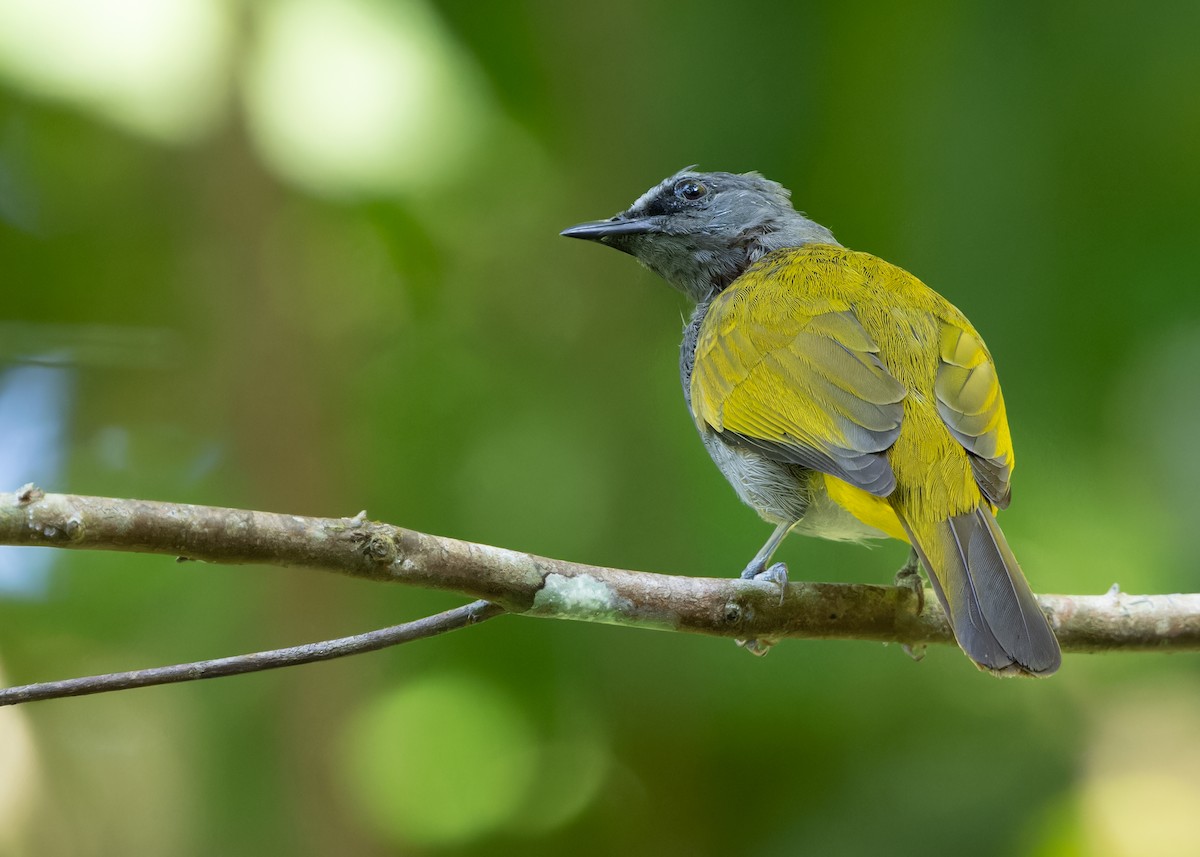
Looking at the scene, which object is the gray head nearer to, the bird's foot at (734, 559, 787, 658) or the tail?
the bird's foot at (734, 559, 787, 658)

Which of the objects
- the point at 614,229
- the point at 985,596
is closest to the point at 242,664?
the point at 985,596

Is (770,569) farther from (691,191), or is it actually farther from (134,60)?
(134,60)

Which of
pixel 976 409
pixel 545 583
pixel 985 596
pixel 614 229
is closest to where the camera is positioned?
pixel 545 583

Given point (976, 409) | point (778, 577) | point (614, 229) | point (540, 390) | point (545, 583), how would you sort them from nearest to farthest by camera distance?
point (545, 583) < point (778, 577) < point (976, 409) < point (614, 229) < point (540, 390)

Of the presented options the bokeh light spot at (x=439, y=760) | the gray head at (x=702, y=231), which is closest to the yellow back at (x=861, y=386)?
the gray head at (x=702, y=231)

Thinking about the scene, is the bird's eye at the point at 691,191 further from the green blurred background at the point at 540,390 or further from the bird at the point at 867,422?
the green blurred background at the point at 540,390

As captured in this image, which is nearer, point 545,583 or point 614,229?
point 545,583

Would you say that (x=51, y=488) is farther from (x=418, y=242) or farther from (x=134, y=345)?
(x=418, y=242)
